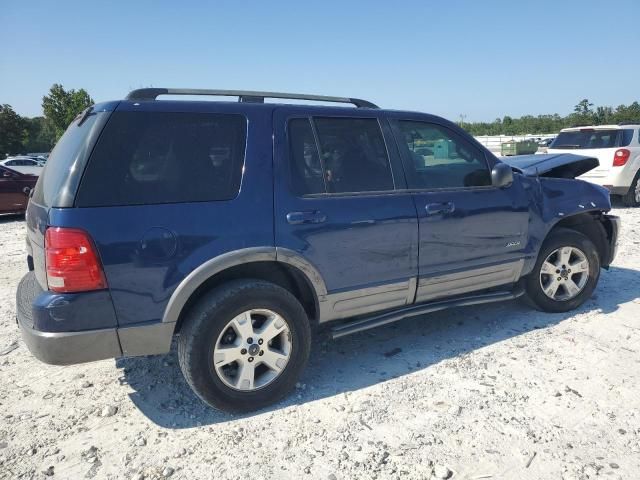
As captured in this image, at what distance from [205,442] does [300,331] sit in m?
0.84

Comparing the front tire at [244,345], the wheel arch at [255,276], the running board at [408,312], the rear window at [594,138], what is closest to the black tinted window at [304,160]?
the wheel arch at [255,276]

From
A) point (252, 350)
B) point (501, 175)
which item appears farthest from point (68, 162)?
point (501, 175)

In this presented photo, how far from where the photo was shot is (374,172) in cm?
323

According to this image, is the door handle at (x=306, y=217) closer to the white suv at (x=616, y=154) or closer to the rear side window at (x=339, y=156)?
the rear side window at (x=339, y=156)

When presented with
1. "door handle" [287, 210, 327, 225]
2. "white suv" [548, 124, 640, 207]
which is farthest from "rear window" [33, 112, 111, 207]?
"white suv" [548, 124, 640, 207]

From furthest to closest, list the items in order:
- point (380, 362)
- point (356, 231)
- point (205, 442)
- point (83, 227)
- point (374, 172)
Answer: point (380, 362) → point (374, 172) → point (356, 231) → point (205, 442) → point (83, 227)

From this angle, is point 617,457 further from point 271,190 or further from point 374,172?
point 271,190

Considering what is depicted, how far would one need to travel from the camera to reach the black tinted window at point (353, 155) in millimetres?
3071

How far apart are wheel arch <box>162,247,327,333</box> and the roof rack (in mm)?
1065

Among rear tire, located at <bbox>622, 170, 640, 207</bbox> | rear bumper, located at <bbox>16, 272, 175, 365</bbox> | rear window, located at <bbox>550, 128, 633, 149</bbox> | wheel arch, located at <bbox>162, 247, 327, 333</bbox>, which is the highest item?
rear window, located at <bbox>550, 128, 633, 149</bbox>

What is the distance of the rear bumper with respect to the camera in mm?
2398

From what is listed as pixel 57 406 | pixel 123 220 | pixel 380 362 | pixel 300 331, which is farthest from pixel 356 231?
pixel 57 406

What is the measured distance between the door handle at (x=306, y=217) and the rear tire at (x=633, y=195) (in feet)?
30.0

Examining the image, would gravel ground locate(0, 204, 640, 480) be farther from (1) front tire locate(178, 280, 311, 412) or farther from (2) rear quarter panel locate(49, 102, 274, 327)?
(2) rear quarter panel locate(49, 102, 274, 327)
